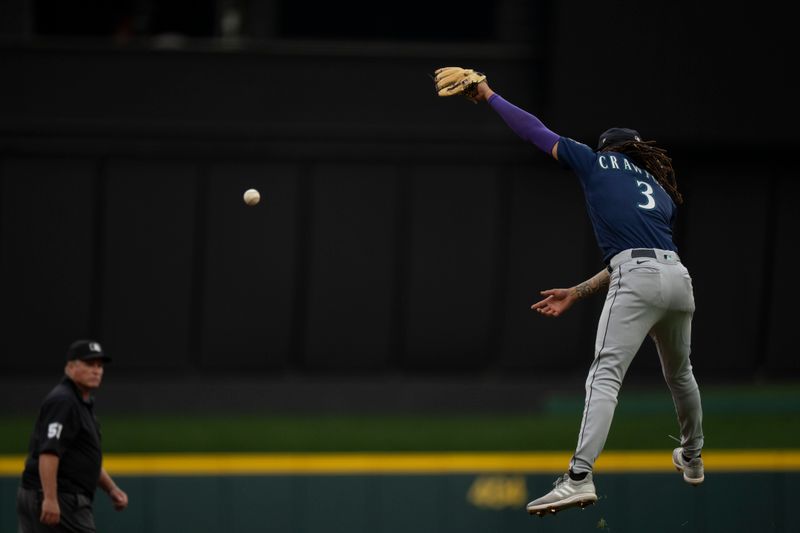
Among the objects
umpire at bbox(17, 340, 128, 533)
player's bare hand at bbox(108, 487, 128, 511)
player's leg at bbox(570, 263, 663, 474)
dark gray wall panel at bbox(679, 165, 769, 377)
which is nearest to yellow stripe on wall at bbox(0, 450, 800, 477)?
dark gray wall panel at bbox(679, 165, 769, 377)

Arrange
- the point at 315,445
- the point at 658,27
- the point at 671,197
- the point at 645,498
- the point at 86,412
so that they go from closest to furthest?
the point at 671,197 → the point at 86,412 → the point at 645,498 → the point at 315,445 → the point at 658,27

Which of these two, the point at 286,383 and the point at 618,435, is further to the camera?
the point at 286,383

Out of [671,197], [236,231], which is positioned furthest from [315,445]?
[671,197]

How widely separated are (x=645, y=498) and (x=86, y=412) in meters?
5.76

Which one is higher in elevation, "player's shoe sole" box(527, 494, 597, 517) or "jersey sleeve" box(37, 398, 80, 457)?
"player's shoe sole" box(527, 494, 597, 517)

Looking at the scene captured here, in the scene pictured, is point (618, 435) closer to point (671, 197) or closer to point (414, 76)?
point (414, 76)

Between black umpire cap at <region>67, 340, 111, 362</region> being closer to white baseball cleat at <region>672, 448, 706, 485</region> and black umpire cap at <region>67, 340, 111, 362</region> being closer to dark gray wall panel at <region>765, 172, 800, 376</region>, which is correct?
white baseball cleat at <region>672, 448, 706, 485</region>

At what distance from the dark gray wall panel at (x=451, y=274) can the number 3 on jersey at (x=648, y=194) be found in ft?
30.4

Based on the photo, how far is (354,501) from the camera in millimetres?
12086

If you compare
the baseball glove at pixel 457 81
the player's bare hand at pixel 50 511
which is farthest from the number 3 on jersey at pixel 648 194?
the player's bare hand at pixel 50 511

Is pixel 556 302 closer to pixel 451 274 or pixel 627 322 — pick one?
pixel 627 322

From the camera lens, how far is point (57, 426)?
25.6ft

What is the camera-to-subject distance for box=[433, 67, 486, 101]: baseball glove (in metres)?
6.60

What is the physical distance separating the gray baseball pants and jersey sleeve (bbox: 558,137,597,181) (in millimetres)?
474
